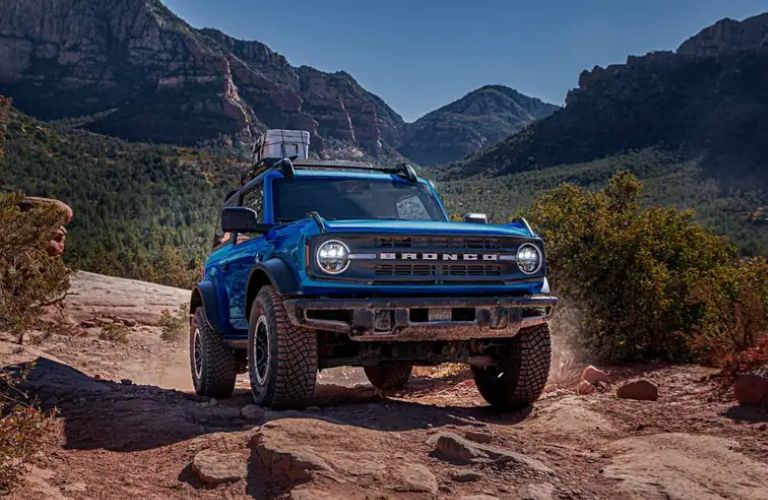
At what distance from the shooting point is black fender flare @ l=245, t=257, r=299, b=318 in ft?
16.3

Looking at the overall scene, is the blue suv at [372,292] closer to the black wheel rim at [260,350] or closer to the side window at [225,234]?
the black wheel rim at [260,350]

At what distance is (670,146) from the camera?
74.2 meters

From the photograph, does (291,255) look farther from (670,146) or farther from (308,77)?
(308,77)

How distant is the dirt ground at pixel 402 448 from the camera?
3.62m

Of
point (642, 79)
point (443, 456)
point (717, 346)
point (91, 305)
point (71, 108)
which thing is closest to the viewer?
point (443, 456)

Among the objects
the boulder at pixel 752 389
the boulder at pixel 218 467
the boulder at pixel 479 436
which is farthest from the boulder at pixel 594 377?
the boulder at pixel 218 467

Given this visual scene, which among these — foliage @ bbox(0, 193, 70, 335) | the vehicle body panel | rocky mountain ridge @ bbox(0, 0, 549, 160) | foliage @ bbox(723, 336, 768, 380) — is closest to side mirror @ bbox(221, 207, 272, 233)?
the vehicle body panel

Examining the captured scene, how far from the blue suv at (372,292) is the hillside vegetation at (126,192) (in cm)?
3032

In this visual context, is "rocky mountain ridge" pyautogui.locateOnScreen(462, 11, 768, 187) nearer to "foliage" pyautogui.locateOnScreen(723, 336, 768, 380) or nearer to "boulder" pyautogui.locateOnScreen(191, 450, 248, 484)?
"foliage" pyautogui.locateOnScreen(723, 336, 768, 380)

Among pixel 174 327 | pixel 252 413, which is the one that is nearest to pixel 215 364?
pixel 252 413

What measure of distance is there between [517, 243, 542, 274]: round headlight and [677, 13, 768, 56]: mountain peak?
5317 inches

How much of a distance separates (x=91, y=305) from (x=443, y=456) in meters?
16.7

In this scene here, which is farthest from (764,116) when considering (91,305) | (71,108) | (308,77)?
(308,77)

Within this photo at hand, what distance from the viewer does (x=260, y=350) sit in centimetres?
553
